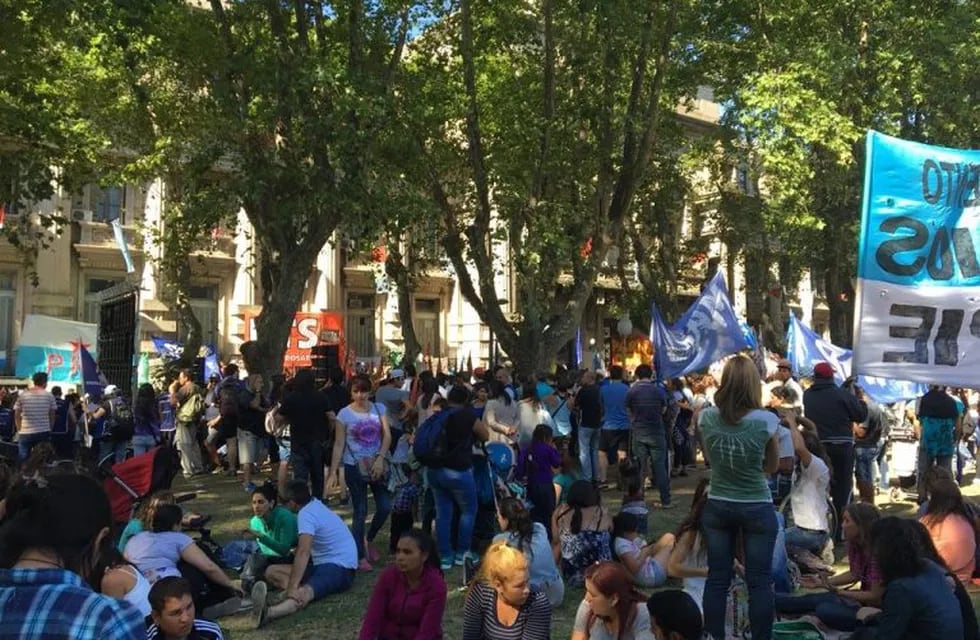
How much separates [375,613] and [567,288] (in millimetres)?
12936

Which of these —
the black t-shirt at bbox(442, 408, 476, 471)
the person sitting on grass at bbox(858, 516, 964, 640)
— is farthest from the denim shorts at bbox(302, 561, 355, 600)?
the person sitting on grass at bbox(858, 516, 964, 640)

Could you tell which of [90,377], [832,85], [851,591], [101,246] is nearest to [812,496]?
[851,591]

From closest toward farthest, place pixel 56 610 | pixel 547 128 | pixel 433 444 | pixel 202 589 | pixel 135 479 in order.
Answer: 1. pixel 56 610
2. pixel 202 589
3. pixel 433 444
4. pixel 135 479
5. pixel 547 128

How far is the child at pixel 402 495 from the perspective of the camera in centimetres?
830

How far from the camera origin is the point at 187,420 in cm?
1391

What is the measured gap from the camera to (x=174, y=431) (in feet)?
48.0

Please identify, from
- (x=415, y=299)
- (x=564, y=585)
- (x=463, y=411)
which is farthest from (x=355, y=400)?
(x=415, y=299)

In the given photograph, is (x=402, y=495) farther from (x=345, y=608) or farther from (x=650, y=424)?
(x=650, y=424)

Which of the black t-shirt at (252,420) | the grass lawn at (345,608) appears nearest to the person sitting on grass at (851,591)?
the grass lawn at (345,608)

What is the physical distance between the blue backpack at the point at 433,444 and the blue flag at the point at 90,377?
756 centimetres

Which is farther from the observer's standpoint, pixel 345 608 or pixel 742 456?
pixel 345 608

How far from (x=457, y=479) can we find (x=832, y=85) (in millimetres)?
12969

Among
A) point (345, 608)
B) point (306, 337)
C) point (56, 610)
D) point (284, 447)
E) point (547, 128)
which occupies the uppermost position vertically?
point (547, 128)

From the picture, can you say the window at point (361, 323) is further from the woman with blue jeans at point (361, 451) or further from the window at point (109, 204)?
the woman with blue jeans at point (361, 451)
